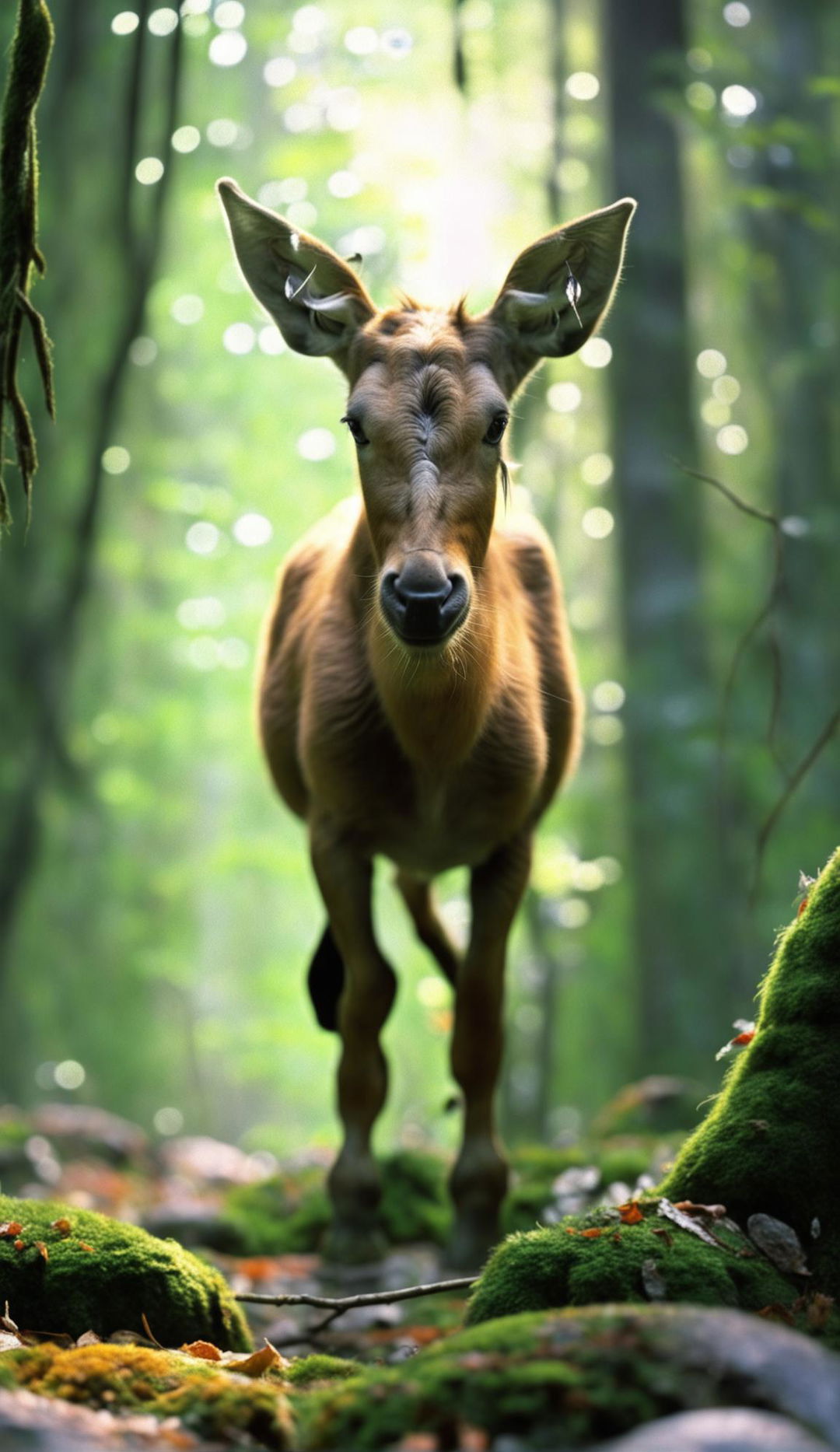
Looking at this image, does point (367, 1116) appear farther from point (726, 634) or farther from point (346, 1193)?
point (726, 634)

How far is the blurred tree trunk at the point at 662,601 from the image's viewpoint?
1424 centimetres

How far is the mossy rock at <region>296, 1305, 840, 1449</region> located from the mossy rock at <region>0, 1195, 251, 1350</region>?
50.6 inches

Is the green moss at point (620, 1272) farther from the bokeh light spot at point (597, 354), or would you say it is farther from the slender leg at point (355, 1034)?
the bokeh light spot at point (597, 354)

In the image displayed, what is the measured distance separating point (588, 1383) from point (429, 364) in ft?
13.9

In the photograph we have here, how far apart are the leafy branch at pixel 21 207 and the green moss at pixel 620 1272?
3.00 metres

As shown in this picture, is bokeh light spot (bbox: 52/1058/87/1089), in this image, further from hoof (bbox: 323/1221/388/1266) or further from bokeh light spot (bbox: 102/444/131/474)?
hoof (bbox: 323/1221/388/1266)

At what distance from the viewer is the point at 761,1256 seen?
12.5 feet

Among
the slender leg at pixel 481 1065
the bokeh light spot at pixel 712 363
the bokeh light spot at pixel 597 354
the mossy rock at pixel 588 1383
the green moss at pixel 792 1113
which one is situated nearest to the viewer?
the mossy rock at pixel 588 1383

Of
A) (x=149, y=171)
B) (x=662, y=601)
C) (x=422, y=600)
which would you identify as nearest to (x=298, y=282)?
(x=422, y=600)

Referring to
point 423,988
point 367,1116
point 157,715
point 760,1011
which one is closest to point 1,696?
point 157,715

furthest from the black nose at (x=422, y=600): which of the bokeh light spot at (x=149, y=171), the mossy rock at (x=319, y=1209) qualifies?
the bokeh light spot at (x=149, y=171)

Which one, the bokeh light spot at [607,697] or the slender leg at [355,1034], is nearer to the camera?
the slender leg at [355,1034]

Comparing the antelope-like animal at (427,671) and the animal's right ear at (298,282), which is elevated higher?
the animal's right ear at (298,282)

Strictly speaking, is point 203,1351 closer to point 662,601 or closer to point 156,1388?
point 156,1388
